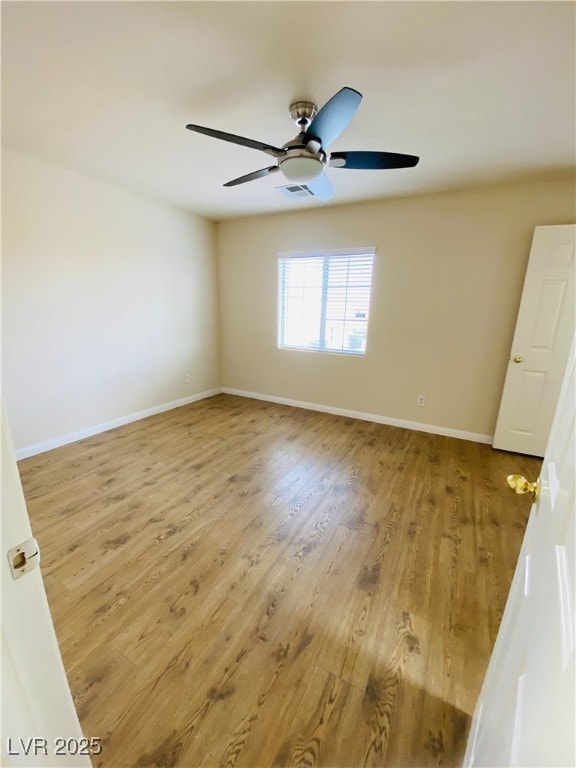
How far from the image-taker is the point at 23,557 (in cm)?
→ 55

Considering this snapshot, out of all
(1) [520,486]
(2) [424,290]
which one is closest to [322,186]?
(2) [424,290]

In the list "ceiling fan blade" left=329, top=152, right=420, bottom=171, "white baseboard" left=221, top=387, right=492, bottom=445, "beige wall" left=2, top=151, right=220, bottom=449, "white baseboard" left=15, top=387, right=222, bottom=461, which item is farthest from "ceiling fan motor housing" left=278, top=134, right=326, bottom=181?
"white baseboard" left=15, top=387, right=222, bottom=461

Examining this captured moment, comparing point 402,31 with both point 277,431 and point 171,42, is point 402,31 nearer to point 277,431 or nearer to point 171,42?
point 171,42

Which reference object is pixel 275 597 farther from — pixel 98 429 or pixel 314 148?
pixel 98 429

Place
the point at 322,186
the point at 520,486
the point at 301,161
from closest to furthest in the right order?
the point at 520,486
the point at 301,161
the point at 322,186

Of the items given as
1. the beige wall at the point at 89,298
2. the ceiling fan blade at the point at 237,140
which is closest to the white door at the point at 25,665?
the ceiling fan blade at the point at 237,140

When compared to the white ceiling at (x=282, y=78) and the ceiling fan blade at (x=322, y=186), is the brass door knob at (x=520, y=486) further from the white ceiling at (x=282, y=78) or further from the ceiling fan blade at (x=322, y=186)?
the ceiling fan blade at (x=322, y=186)

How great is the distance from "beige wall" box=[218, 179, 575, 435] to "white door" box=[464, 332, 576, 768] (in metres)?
2.61

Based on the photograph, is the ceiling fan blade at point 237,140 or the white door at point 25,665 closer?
the white door at point 25,665

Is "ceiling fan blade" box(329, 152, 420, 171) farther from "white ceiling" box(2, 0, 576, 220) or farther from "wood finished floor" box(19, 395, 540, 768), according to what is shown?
"wood finished floor" box(19, 395, 540, 768)

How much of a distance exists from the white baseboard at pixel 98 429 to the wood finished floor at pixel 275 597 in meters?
0.14

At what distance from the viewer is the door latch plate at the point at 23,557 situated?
1.75 ft

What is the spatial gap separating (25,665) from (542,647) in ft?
3.03

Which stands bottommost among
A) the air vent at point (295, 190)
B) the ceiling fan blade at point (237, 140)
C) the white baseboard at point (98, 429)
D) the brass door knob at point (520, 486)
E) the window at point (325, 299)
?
the white baseboard at point (98, 429)
